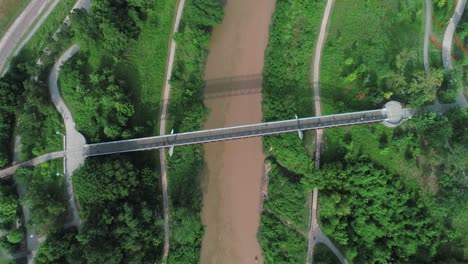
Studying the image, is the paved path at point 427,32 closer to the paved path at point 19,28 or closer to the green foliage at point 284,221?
the green foliage at point 284,221

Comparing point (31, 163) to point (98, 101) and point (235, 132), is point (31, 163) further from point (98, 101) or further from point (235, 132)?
point (235, 132)

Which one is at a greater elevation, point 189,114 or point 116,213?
point 189,114

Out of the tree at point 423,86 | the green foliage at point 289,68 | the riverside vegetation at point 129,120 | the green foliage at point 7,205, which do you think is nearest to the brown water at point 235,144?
the green foliage at point 289,68

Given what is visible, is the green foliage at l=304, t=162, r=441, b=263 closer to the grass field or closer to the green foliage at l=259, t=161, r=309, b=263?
the green foliage at l=259, t=161, r=309, b=263

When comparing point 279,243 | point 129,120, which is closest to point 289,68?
point 129,120

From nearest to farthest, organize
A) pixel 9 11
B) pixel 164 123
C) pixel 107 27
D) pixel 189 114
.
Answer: pixel 107 27, pixel 189 114, pixel 164 123, pixel 9 11

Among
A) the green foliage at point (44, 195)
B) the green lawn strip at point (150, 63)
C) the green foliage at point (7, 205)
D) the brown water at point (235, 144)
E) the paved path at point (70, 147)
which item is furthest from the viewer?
the green lawn strip at point (150, 63)

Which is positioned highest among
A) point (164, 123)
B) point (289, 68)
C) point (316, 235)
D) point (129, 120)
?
point (289, 68)

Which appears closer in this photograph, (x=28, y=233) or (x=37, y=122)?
(x=37, y=122)
